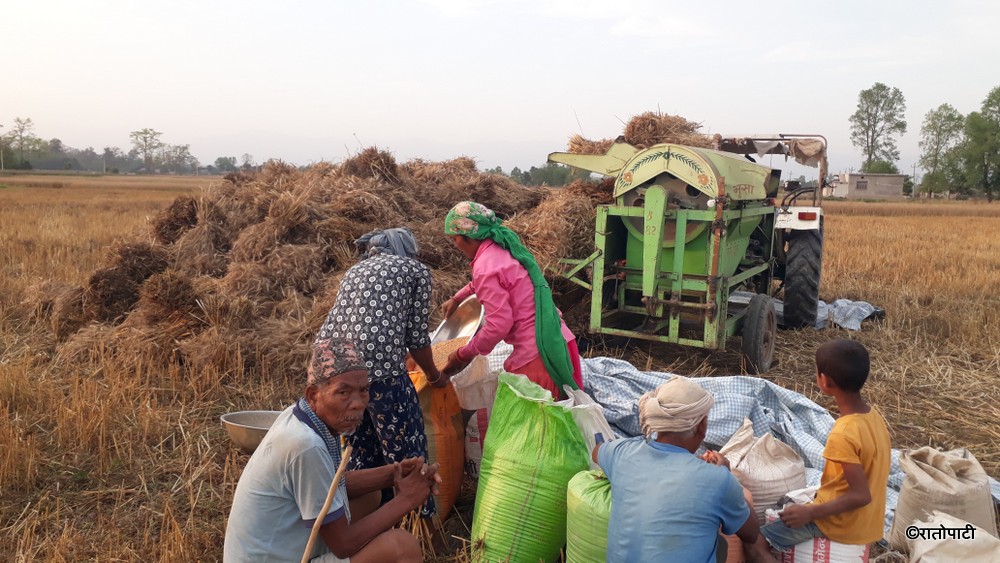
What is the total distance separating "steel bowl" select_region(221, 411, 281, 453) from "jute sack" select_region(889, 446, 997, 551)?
10.1 ft

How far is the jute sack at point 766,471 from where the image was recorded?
3.00 metres

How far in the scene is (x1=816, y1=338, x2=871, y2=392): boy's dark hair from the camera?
2.52 meters

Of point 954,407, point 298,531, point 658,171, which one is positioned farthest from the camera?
point 658,171

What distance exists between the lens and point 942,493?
119 inches

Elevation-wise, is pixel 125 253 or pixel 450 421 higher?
pixel 125 253

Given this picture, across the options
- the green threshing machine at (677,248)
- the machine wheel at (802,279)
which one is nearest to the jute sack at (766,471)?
the green threshing machine at (677,248)

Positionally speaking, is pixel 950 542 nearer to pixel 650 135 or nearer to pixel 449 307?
pixel 449 307

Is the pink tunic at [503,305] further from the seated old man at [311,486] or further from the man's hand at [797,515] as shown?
the man's hand at [797,515]

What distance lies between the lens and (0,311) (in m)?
7.02

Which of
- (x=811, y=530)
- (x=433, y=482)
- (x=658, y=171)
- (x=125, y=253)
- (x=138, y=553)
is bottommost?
(x=138, y=553)

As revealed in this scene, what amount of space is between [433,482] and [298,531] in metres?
0.57

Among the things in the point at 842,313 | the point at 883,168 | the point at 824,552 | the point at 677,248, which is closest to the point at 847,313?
the point at 842,313

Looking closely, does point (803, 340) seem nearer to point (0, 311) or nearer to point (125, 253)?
point (125, 253)

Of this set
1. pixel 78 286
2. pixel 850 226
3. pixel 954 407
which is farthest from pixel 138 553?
pixel 850 226
